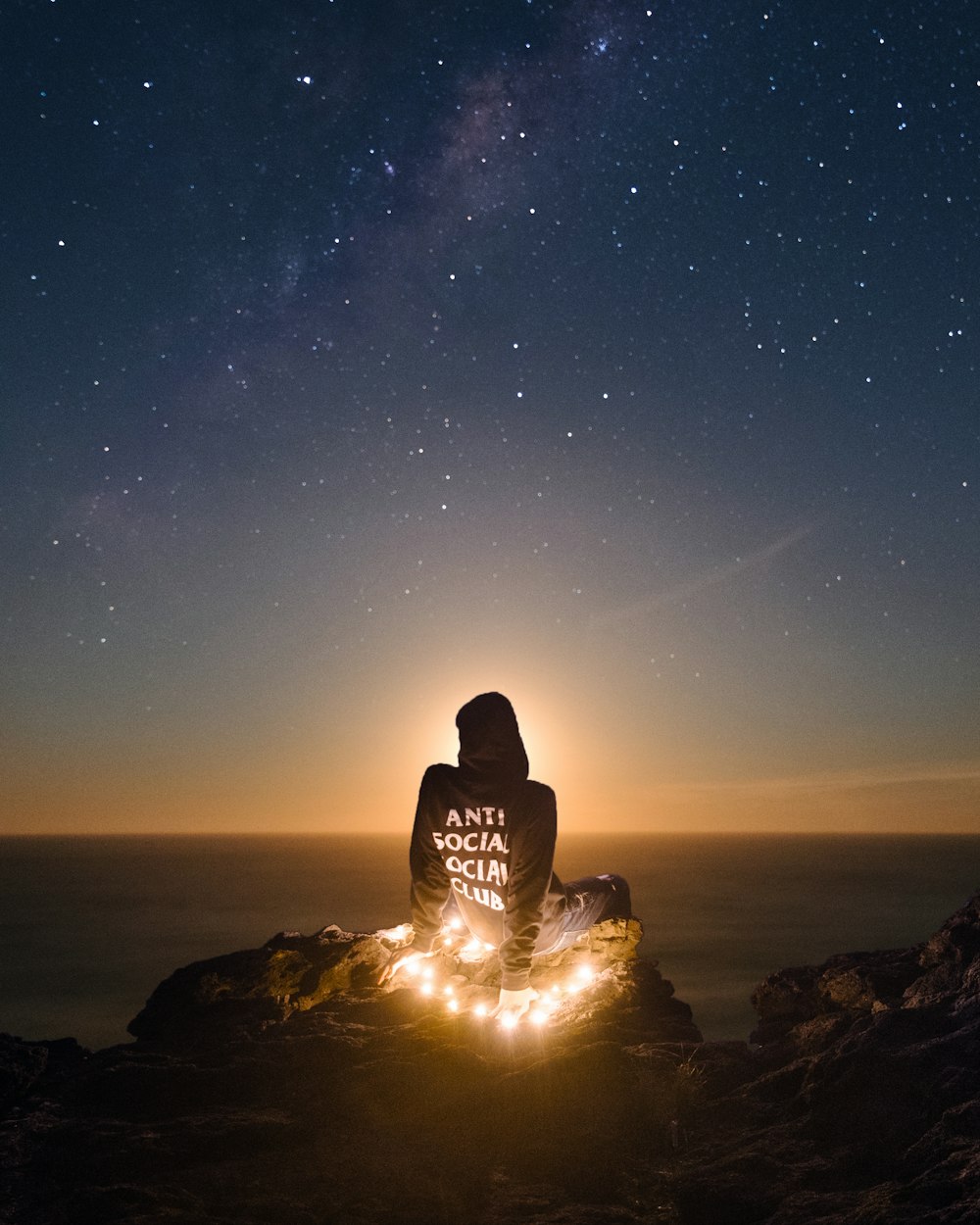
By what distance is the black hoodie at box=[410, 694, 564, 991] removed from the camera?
182 inches

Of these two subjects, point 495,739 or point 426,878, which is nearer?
point 495,739

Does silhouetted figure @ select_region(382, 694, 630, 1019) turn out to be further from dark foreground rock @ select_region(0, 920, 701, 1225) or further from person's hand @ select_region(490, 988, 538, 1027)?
dark foreground rock @ select_region(0, 920, 701, 1225)

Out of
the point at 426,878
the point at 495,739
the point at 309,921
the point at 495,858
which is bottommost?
the point at 309,921

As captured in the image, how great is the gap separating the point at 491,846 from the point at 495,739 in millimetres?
661

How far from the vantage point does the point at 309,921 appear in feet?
147

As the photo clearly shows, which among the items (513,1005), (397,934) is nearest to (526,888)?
(513,1005)

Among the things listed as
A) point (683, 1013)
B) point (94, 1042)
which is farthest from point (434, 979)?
point (94, 1042)

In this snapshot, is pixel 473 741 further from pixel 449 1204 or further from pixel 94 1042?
pixel 94 1042

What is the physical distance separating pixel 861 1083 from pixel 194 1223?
2.60 meters

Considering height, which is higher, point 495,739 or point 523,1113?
point 495,739

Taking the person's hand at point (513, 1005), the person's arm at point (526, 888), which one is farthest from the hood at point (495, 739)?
the person's hand at point (513, 1005)

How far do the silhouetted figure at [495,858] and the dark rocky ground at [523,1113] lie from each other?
42 centimetres

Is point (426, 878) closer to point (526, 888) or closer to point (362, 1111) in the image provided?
point (526, 888)

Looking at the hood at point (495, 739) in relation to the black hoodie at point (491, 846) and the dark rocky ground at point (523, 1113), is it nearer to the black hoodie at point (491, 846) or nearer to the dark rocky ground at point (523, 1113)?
the black hoodie at point (491, 846)
